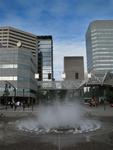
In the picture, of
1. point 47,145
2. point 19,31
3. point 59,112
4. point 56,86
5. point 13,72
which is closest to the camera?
point 47,145

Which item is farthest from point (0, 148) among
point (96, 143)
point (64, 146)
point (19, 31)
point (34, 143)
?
point (19, 31)

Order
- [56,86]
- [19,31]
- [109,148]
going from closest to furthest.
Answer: [109,148] < [56,86] < [19,31]

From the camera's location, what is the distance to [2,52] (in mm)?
121875

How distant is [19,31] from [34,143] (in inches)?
7550

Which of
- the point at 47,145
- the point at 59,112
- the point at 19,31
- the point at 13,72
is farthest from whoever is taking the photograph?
the point at 19,31

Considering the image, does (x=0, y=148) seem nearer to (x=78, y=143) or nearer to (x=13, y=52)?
(x=78, y=143)

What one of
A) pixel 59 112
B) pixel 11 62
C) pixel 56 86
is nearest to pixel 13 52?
pixel 11 62

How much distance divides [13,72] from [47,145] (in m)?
109

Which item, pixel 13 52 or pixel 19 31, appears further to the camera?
pixel 19 31

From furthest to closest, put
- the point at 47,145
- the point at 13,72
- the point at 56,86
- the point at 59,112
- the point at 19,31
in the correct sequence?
the point at 19,31 → the point at 56,86 → the point at 13,72 → the point at 59,112 → the point at 47,145

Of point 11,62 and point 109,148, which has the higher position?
point 11,62

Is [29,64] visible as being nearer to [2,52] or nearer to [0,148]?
[2,52]

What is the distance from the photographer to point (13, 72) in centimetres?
11912

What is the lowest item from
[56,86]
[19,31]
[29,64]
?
[56,86]
